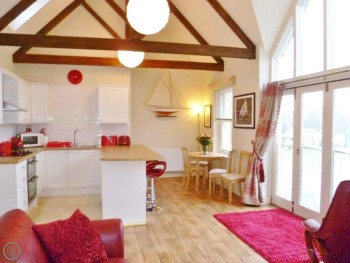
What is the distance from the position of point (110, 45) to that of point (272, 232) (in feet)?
11.5

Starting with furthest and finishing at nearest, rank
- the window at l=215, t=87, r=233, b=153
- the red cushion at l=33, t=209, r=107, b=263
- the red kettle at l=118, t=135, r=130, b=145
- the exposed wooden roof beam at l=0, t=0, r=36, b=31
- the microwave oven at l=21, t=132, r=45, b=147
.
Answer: the window at l=215, t=87, r=233, b=153 → the red kettle at l=118, t=135, r=130, b=145 → the microwave oven at l=21, t=132, r=45, b=147 → the exposed wooden roof beam at l=0, t=0, r=36, b=31 → the red cushion at l=33, t=209, r=107, b=263

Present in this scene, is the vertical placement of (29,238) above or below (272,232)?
above

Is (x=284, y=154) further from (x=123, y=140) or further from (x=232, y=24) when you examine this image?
(x=123, y=140)

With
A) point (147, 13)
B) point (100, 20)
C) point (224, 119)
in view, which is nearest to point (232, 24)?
point (224, 119)

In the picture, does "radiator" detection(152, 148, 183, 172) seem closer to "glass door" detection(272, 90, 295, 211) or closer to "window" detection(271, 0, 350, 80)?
"glass door" detection(272, 90, 295, 211)

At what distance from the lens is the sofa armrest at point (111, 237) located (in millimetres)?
2109

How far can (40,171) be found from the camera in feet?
16.7

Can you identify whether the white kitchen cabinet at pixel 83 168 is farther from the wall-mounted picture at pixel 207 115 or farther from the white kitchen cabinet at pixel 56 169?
the wall-mounted picture at pixel 207 115

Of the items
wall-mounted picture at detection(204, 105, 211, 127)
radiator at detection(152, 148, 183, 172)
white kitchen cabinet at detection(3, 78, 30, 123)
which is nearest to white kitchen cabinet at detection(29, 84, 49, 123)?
white kitchen cabinet at detection(3, 78, 30, 123)

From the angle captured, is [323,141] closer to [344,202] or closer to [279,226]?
[279,226]

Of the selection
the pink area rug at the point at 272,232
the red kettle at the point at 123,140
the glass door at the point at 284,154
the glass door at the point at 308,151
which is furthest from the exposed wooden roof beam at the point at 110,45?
the pink area rug at the point at 272,232

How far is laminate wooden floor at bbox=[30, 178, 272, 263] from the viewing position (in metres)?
3.07

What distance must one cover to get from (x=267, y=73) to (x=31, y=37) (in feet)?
12.3

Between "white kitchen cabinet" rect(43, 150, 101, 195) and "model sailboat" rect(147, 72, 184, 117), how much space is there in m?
2.25
